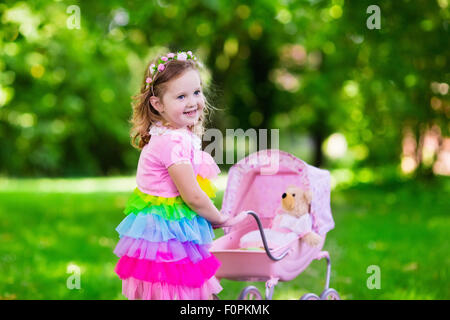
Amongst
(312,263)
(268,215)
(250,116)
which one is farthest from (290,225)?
(250,116)

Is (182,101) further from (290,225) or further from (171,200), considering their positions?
(290,225)

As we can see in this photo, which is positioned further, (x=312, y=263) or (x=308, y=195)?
(x=312, y=263)

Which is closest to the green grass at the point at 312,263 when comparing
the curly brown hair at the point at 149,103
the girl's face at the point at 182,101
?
the curly brown hair at the point at 149,103

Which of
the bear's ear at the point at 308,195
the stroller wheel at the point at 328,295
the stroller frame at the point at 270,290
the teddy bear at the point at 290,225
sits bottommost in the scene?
the stroller wheel at the point at 328,295

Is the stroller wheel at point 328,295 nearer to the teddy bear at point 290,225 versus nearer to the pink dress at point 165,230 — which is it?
the teddy bear at point 290,225

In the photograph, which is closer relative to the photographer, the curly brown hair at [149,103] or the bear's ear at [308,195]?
the curly brown hair at [149,103]

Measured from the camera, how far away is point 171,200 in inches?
111

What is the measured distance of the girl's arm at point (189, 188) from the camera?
2736 mm

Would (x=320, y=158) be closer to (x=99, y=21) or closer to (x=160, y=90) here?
(x=99, y=21)

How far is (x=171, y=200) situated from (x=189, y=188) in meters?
0.12

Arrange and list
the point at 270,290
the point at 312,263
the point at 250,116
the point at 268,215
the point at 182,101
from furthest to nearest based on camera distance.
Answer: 1. the point at 250,116
2. the point at 312,263
3. the point at 268,215
4. the point at 270,290
5. the point at 182,101

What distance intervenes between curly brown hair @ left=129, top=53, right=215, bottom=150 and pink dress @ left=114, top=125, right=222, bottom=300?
9cm

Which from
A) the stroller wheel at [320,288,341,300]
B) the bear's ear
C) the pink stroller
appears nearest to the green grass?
the stroller wheel at [320,288,341,300]

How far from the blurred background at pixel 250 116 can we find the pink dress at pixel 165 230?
0.61 metres
